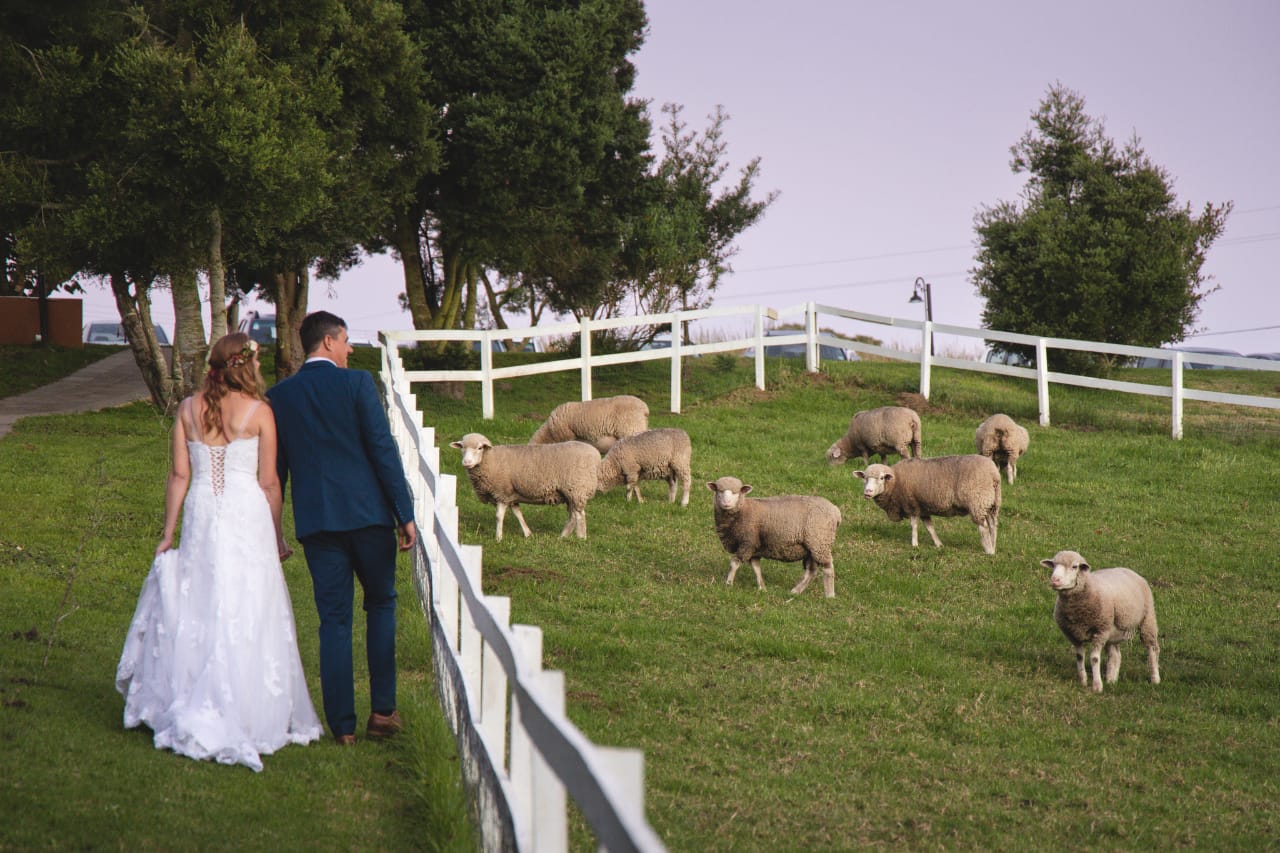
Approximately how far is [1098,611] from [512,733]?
594 centimetres

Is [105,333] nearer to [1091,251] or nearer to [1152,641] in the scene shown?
[1091,251]

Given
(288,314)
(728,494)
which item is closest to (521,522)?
(728,494)

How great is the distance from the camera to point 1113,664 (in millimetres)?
9109

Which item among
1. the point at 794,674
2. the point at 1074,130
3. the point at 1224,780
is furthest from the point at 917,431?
the point at 1074,130

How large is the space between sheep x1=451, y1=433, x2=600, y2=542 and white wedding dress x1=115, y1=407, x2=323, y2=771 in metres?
6.75

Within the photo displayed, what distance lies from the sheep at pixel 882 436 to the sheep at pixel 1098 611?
23.6 feet

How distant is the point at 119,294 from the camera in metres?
20.7

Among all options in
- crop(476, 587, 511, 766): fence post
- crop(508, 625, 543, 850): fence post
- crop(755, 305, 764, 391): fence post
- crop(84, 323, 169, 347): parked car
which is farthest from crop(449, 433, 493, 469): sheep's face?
crop(84, 323, 169, 347): parked car

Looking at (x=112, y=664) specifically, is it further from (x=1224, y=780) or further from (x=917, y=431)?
(x=917, y=431)

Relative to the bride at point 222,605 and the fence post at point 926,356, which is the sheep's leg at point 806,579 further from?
the fence post at point 926,356

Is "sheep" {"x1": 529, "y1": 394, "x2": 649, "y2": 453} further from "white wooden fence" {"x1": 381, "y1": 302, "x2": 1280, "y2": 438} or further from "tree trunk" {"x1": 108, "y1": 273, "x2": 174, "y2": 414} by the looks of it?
"tree trunk" {"x1": 108, "y1": 273, "x2": 174, "y2": 414}

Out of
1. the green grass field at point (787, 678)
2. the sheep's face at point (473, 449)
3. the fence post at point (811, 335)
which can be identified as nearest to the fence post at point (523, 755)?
the green grass field at point (787, 678)

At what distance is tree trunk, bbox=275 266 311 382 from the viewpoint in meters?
26.5

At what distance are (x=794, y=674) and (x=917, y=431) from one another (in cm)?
848
